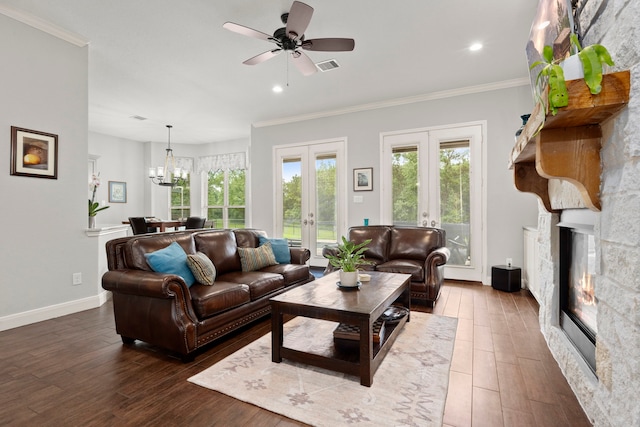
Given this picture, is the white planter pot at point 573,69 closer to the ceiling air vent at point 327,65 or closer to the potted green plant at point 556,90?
the potted green plant at point 556,90

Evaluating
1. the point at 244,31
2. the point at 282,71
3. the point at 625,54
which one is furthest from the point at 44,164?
the point at 625,54

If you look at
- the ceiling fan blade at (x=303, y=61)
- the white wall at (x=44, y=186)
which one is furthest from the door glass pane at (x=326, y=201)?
the white wall at (x=44, y=186)

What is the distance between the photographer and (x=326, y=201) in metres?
6.05

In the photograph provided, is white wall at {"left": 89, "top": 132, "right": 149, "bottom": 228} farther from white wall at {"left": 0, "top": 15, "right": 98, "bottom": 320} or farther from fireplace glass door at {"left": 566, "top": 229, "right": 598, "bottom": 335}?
fireplace glass door at {"left": 566, "top": 229, "right": 598, "bottom": 335}

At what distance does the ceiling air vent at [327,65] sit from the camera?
3.96 m

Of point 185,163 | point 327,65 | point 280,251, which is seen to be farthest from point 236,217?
point 327,65

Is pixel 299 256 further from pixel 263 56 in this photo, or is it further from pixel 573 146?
pixel 573 146

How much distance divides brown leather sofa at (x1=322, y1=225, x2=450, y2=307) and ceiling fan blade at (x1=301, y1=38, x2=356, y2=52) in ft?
7.45

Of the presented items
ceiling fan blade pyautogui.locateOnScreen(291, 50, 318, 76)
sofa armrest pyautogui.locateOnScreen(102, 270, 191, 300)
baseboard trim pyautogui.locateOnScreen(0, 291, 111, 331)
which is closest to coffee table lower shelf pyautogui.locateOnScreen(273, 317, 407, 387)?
sofa armrest pyautogui.locateOnScreen(102, 270, 191, 300)

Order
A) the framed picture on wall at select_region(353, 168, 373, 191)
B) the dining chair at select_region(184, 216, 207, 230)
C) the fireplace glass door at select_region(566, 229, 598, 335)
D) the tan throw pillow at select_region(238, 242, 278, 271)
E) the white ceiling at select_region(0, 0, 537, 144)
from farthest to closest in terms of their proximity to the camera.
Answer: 1. the dining chair at select_region(184, 216, 207, 230)
2. the framed picture on wall at select_region(353, 168, 373, 191)
3. the tan throw pillow at select_region(238, 242, 278, 271)
4. the white ceiling at select_region(0, 0, 537, 144)
5. the fireplace glass door at select_region(566, 229, 598, 335)

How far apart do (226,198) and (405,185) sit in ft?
16.9

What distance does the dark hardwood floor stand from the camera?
168cm

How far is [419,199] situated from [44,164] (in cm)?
495

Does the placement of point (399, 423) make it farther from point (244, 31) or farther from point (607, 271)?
point (244, 31)
